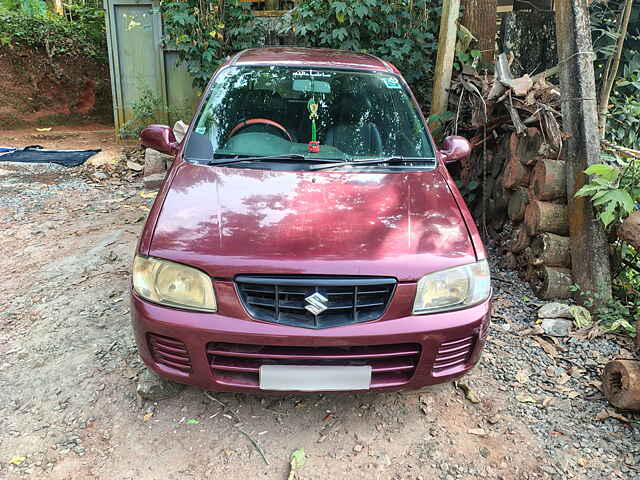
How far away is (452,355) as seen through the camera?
221cm

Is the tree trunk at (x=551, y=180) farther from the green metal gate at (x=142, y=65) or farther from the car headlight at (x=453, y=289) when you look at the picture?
the green metal gate at (x=142, y=65)

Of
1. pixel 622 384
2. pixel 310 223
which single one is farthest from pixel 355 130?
pixel 622 384

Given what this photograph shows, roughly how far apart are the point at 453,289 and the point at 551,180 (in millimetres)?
1793

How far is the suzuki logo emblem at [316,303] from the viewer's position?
2025mm

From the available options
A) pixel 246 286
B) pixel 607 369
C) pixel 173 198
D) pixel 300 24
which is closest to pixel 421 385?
pixel 246 286

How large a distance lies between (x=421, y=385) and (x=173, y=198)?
4.75ft

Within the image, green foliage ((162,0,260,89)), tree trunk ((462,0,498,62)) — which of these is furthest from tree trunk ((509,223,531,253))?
green foliage ((162,0,260,89))

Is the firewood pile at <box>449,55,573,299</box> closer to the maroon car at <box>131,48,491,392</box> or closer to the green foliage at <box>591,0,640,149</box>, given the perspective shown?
the green foliage at <box>591,0,640,149</box>

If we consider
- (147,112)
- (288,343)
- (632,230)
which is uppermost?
(147,112)

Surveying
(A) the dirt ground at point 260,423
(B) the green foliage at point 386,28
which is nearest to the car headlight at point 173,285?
(A) the dirt ground at point 260,423

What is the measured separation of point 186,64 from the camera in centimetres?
695

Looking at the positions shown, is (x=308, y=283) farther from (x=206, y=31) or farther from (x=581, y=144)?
(x=206, y=31)

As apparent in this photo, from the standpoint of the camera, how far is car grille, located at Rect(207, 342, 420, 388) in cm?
206

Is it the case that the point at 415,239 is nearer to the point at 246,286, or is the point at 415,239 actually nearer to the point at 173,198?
the point at 246,286
